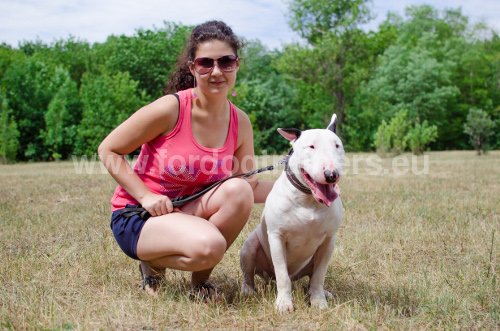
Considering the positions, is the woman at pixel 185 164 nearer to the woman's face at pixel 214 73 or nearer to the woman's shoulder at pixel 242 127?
the woman's face at pixel 214 73

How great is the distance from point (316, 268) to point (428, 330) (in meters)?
0.85

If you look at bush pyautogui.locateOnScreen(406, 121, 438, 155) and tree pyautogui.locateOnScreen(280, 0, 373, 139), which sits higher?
tree pyautogui.locateOnScreen(280, 0, 373, 139)

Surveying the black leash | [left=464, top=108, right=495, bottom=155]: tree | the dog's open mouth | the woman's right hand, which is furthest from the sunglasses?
[left=464, top=108, right=495, bottom=155]: tree

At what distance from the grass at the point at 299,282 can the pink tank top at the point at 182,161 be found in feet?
2.38

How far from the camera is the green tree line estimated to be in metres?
26.4

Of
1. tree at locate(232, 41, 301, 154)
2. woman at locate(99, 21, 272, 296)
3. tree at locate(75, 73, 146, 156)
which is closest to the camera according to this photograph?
woman at locate(99, 21, 272, 296)

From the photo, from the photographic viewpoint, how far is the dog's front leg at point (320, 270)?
332 cm

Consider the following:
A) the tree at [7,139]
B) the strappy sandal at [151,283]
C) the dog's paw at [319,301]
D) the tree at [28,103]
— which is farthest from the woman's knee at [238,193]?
the tree at [28,103]

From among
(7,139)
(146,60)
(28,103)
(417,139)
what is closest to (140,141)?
(417,139)

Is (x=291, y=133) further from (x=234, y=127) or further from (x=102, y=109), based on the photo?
(x=102, y=109)

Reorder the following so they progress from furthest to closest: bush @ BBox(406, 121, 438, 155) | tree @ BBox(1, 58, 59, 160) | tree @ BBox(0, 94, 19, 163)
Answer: tree @ BBox(1, 58, 59, 160)
tree @ BBox(0, 94, 19, 163)
bush @ BBox(406, 121, 438, 155)

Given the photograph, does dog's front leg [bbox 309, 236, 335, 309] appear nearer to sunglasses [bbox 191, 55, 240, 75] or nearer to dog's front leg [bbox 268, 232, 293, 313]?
dog's front leg [bbox 268, 232, 293, 313]

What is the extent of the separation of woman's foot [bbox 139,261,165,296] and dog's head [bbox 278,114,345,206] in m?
1.35

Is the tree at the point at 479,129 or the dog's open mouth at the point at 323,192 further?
the tree at the point at 479,129
